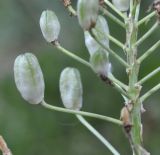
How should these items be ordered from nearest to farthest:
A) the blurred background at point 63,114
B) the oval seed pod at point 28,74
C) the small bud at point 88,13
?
the small bud at point 88,13 < the oval seed pod at point 28,74 < the blurred background at point 63,114

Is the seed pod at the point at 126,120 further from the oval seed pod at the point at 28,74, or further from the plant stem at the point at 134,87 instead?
the oval seed pod at the point at 28,74

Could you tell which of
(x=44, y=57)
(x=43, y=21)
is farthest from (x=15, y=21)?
(x=43, y=21)

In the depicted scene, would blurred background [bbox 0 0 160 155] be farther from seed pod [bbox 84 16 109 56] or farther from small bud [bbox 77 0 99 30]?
small bud [bbox 77 0 99 30]

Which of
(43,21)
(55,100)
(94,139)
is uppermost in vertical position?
(43,21)

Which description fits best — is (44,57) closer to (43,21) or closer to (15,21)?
(15,21)

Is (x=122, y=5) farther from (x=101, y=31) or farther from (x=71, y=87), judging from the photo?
(x=71, y=87)

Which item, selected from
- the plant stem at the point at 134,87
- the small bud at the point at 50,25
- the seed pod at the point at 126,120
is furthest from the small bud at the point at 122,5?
the seed pod at the point at 126,120

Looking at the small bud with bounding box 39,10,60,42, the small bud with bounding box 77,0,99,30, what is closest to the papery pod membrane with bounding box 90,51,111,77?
the small bud with bounding box 77,0,99,30
